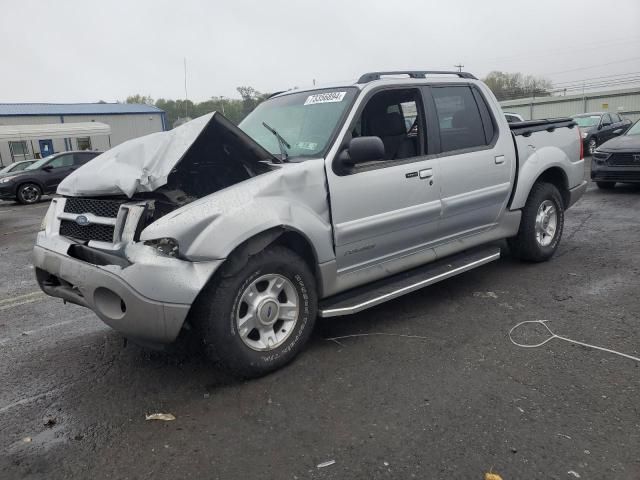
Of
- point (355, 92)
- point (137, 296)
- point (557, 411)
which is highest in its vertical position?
point (355, 92)

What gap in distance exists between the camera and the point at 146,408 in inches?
120

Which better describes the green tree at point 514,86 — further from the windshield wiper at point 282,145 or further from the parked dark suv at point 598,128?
the windshield wiper at point 282,145

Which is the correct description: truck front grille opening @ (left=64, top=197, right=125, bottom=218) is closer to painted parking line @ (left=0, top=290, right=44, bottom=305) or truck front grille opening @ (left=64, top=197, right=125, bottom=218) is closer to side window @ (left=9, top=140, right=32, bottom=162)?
painted parking line @ (left=0, top=290, right=44, bottom=305)

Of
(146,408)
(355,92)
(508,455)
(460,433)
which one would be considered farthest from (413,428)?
(355,92)

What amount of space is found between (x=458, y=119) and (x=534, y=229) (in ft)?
5.12

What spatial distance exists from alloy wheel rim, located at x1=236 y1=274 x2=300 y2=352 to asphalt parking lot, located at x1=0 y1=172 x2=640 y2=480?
0.84 ft

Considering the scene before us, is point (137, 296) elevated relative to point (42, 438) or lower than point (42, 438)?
elevated

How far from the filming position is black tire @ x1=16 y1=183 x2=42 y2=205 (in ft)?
53.5

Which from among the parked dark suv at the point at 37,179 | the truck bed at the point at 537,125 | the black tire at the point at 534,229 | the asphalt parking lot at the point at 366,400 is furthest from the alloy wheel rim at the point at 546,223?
the parked dark suv at the point at 37,179

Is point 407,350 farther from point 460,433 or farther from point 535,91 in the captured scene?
point 535,91

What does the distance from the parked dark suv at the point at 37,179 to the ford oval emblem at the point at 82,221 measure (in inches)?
586

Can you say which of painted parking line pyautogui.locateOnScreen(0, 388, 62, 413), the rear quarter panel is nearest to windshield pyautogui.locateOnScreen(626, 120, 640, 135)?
the rear quarter panel

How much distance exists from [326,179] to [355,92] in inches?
33.9

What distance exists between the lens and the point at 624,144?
1011cm
